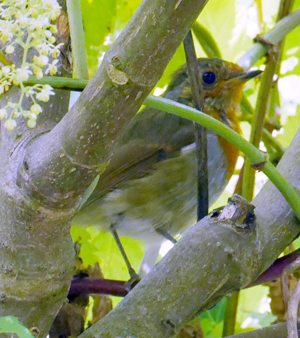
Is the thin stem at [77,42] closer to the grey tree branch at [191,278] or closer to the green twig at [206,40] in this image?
the grey tree branch at [191,278]

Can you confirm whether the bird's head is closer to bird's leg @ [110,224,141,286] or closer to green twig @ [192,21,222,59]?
green twig @ [192,21,222,59]

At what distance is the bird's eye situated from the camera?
2.82 meters

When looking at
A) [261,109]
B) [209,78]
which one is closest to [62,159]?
[261,109]

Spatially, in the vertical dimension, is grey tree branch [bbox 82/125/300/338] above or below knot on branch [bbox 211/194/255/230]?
below

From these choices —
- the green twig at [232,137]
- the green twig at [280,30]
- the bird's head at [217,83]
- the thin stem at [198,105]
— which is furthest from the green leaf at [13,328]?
the bird's head at [217,83]

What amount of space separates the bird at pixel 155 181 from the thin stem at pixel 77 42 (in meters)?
1.42

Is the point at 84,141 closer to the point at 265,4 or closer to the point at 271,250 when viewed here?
the point at 271,250

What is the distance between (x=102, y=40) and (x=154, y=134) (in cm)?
62

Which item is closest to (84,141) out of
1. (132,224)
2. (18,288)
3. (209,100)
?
(18,288)

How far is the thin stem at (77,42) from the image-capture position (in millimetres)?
941

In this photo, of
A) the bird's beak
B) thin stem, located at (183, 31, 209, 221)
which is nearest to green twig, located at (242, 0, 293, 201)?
the bird's beak

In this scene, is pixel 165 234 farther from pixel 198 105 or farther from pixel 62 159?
pixel 62 159

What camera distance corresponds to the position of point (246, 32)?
7.68 feet

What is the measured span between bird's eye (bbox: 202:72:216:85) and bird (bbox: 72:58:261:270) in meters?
0.18
